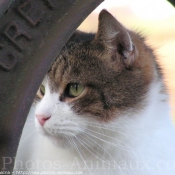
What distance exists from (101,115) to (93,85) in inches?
3.4

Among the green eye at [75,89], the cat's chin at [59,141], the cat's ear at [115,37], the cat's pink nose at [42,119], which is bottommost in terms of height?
the cat's chin at [59,141]

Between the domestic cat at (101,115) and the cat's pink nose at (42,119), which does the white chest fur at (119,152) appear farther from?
the cat's pink nose at (42,119)

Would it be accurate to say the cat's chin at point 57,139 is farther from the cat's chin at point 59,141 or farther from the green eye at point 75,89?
the green eye at point 75,89

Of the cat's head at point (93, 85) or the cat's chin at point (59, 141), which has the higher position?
the cat's head at point (93, 85)

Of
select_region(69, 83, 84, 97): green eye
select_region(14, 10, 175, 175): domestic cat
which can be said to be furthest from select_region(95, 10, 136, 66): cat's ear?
select_region(69, 83, 84, 97): green eye

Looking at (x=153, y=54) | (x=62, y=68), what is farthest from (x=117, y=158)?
(x=153, y=54)

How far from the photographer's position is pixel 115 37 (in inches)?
42.8

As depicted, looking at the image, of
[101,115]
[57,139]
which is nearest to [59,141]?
[57,139]

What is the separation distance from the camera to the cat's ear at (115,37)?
104 cm

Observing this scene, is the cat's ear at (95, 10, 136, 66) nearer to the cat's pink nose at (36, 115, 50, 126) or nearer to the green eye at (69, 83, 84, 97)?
the green eye at (69, 83, 84, 97)

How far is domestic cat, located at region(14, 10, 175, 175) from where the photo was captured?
105 centimetres

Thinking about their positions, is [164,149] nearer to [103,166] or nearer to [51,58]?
[103,166]

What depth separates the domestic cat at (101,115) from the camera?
1.05 metres

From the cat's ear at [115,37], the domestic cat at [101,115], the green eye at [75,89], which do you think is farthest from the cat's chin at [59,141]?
the cat's ear at [115,37]
